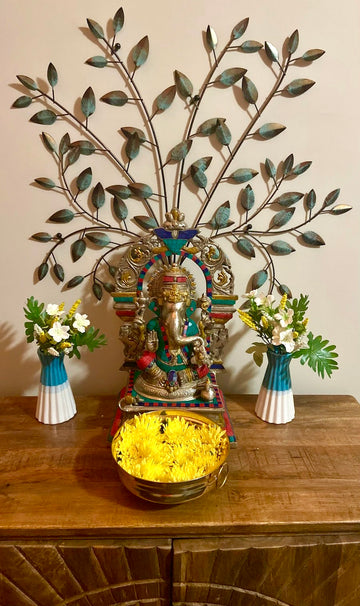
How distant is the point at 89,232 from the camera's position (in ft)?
4.05

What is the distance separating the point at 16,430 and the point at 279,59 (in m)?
1.20

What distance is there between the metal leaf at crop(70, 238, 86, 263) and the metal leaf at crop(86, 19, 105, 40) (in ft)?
1.74

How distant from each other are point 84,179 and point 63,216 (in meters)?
0.12

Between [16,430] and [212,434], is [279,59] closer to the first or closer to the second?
[212,434]

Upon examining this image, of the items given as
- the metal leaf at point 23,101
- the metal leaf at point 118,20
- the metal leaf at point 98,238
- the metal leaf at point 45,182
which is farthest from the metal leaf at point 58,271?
the metal leaf at point 118,20

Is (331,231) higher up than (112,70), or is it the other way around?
(112,70)

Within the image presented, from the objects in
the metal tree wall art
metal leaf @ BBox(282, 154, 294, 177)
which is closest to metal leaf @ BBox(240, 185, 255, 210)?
the metal tree wall art

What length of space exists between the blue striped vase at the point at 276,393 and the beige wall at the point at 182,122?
209 millimetres

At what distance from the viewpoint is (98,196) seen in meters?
1.19

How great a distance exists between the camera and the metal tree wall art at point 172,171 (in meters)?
1.12

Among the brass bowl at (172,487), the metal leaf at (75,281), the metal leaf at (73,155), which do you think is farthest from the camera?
the metal leaf at (75,281)

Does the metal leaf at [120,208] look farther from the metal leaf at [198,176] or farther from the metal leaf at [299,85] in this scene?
the metal leaf at [299,85]

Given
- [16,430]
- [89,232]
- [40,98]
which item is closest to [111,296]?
[89,232]

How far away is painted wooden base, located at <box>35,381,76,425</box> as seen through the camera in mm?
1140
